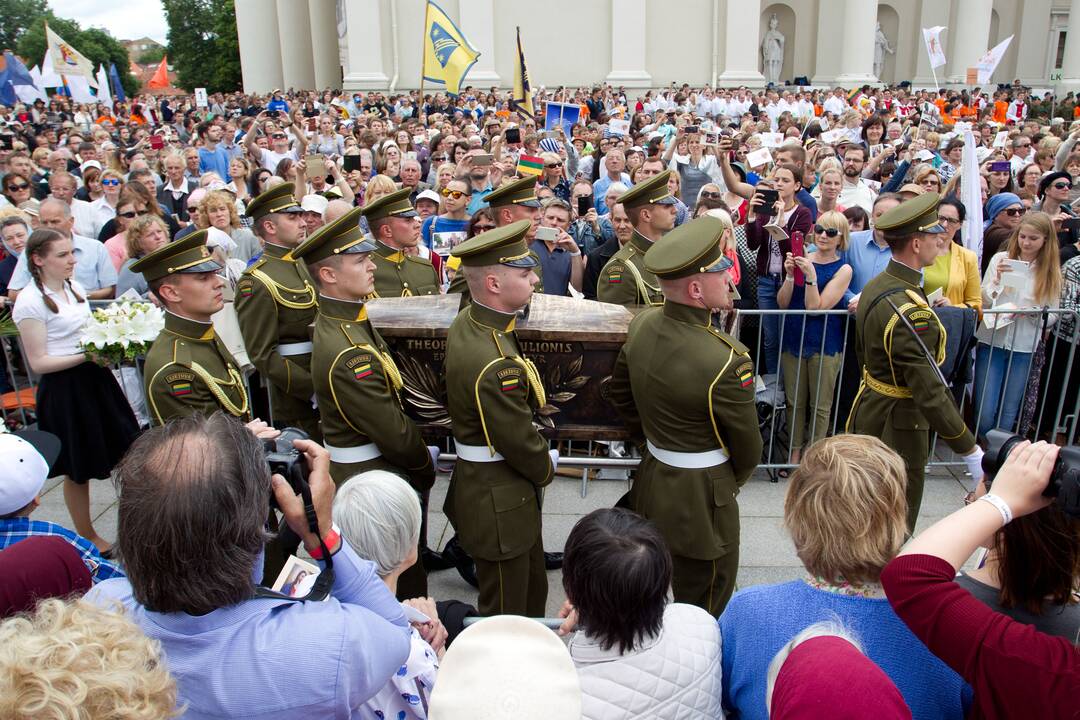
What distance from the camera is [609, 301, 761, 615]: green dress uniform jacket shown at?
11.0 ft

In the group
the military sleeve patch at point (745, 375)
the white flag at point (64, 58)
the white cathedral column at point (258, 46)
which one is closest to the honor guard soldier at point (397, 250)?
the military sleeve patch at point (745, 375)

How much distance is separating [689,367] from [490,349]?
0.81m

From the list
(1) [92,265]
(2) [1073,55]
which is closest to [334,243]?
(1) [92,265]

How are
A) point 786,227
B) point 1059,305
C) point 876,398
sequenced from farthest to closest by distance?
point 786,227 < point 1059,305 < point 876,398

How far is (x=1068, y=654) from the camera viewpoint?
61.2 inches

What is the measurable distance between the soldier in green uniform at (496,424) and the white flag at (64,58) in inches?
852

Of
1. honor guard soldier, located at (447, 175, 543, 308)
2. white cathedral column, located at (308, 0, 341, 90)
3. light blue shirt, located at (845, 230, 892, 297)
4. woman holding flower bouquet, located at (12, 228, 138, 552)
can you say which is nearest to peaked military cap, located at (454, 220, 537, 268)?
honor guard soldier, located at (447, 175, 543, 308)

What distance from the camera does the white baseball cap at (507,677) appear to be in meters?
1.34

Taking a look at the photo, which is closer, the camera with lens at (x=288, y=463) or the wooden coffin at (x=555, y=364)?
the camera with lens at (x=288, y=463)

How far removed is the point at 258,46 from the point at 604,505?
3933 cm

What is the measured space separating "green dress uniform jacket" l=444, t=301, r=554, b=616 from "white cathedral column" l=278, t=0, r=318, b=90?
130 feet

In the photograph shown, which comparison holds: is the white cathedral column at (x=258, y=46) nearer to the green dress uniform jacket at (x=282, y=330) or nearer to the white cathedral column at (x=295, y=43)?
the white cathedral column at (x=295, y=43)

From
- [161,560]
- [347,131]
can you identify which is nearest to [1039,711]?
[161,560]

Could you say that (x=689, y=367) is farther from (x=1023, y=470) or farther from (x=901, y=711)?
(x=901, y=711)
